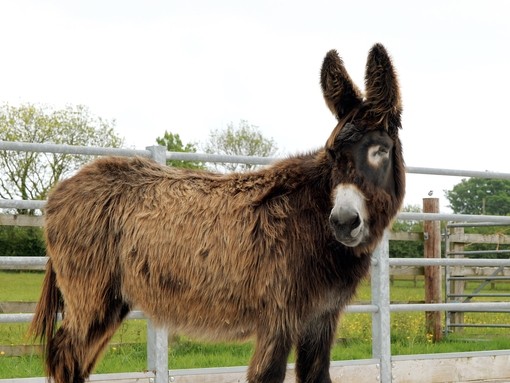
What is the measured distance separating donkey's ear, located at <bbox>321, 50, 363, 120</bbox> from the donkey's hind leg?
6.07 feet

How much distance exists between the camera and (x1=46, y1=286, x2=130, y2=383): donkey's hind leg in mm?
4754

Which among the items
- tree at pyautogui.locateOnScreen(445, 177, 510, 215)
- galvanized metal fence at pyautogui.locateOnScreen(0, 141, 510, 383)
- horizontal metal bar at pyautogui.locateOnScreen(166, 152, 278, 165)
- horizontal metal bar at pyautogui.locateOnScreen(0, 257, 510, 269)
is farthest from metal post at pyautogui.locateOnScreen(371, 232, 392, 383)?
tree at pyautogui.locateOnScreen(445, 177, 510, 215)

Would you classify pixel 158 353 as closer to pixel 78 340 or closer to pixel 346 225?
pixel 78 340

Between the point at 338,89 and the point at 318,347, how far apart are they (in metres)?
1.55

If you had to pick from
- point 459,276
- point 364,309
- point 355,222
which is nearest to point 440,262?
point 364,309

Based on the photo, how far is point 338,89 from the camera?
443 cm

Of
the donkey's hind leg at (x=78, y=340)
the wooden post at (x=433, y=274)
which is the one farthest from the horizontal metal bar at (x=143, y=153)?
the wooden post at (x=433, y=274)

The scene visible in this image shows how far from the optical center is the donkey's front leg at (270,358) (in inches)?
168

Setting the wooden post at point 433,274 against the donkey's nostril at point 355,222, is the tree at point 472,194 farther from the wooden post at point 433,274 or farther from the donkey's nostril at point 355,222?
the donkey's nostril at point 355,222

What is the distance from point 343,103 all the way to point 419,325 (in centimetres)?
671

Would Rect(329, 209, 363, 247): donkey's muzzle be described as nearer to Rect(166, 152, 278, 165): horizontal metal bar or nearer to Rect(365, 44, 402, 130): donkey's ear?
Rect(365, 44, 402, 130): donkey's ear

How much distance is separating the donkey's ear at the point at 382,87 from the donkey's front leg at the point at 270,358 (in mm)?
1354

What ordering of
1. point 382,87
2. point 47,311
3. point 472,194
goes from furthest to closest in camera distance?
point 472,194
point 47,311
point 382,87

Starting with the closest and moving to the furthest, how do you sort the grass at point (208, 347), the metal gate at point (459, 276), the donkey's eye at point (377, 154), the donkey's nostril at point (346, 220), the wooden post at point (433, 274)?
the donkey's nostril at point (346, 220), the donkey's eye at point (377, 154), the grass at point (208, 347), the wooden post at point (433, 274), the metal gate at point (459, 276)
